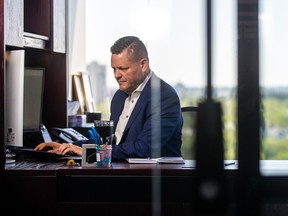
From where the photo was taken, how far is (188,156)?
2.08m

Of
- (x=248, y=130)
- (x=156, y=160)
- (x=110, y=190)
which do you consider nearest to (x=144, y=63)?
(x=156, y=160)

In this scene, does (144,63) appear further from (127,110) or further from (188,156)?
(188,156)

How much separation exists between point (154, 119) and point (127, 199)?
0.54 meters

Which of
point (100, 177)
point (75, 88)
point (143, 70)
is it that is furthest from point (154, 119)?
point (75, 88)

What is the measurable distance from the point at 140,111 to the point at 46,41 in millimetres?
942

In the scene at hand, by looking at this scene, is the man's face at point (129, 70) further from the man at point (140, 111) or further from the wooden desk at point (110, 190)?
the wooden desk at point (110, 190)

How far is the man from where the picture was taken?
110 inches

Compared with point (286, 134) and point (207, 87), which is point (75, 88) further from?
point (207, 87)

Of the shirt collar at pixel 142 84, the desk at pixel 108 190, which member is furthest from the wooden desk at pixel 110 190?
the shirt collar at pixel 142 84

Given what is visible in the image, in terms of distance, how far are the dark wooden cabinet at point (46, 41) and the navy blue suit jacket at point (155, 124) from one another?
711 mm

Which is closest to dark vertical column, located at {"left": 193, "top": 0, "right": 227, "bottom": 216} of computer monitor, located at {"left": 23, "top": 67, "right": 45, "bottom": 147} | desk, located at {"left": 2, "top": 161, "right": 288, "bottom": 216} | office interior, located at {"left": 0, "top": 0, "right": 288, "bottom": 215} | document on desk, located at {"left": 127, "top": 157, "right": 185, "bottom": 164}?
office interior, located at {"left": 0, "top": 0, "right": 288, "bottom": 215}

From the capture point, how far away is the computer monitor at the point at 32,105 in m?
3.26

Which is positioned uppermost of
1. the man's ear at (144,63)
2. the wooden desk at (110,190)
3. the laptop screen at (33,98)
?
the man's ear at (144,63)

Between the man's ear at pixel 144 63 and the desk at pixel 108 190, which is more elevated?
the man's ear at pixel 144 63
